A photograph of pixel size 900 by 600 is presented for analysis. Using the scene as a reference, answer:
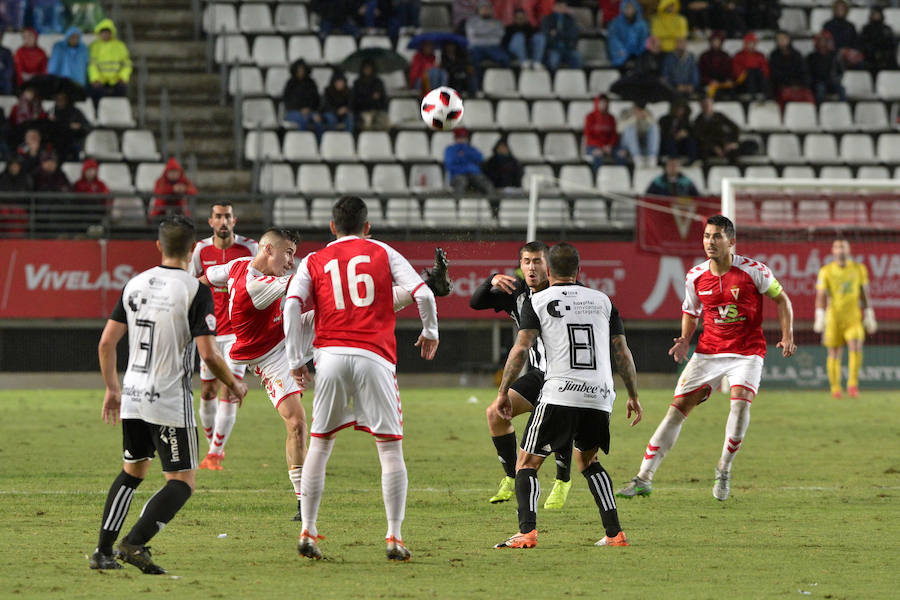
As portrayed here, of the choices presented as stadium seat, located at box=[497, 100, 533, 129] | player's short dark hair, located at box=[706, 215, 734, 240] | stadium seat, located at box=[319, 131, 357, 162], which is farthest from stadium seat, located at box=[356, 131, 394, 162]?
player's short dark hair, located at box=[706, 215, 734, 240]

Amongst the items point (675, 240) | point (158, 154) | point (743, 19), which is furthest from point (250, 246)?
point (743, 19)

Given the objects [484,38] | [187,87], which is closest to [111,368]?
[484,38]

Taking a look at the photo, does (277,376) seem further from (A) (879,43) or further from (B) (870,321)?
(A) (879,43)

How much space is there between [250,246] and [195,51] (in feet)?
57.2

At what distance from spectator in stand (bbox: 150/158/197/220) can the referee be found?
15.8m

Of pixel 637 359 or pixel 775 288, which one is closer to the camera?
pixel 775 288

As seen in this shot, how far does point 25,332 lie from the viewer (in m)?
22.5

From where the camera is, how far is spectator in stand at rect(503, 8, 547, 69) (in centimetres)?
2767

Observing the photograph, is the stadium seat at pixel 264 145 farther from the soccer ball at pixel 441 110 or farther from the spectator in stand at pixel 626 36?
the soccer ball at pixel 441 110

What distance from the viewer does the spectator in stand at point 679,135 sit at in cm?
2573

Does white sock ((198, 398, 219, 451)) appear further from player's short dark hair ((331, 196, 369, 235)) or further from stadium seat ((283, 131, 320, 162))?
stadium seat ((283, 131, 320, 162))

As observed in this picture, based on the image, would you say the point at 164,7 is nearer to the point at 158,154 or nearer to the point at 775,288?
the point at 158,154

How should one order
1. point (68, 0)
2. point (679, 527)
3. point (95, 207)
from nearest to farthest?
point (679, 527) < point (95, 207) < point (68, 0)

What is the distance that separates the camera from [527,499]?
8.27 meters
